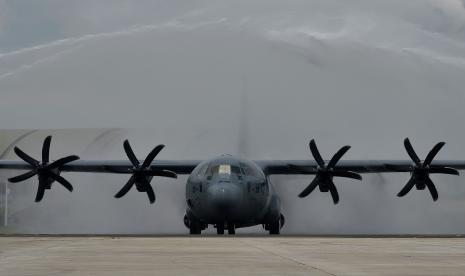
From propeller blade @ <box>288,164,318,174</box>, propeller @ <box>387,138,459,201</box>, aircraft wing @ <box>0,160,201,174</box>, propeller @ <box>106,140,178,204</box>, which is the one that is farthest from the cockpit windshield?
propeller @ <box>387,138,459,201</box>

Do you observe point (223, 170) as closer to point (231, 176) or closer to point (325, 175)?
point (231, 176)

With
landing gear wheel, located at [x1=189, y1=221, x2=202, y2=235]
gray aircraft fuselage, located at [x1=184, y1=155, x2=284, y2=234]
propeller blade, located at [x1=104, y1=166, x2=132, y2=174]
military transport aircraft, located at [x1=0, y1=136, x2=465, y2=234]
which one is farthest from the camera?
propeller blade, located at [x1=104, y1=166, x2=132, y2=174]

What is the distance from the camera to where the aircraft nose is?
3117 cm

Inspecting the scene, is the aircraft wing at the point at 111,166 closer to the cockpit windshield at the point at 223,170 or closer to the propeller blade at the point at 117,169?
the propeller blade at the point at 117,169

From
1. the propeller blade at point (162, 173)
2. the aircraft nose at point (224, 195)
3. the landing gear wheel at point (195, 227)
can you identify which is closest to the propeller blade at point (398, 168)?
the aircraft nose at point (224, 195)

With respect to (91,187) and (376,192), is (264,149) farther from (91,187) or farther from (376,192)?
(91,187)

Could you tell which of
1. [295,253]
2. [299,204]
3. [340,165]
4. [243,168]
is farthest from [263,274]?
[299,204]

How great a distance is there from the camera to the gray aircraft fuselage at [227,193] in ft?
103

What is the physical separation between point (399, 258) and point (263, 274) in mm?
3480

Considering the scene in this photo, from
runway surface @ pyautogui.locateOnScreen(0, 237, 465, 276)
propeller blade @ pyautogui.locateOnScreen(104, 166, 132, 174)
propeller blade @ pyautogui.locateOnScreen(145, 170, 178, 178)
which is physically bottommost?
runway surface @ pyautogui.locateOnScreen(0, 237, 465, 276)

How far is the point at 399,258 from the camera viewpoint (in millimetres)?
13672

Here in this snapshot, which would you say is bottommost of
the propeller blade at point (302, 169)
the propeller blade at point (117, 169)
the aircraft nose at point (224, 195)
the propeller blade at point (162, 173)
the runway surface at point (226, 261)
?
the runway surface at point (226, 261)

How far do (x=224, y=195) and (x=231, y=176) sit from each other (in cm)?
95

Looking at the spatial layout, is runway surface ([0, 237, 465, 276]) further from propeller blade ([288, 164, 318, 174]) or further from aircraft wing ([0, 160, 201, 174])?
aircraft wing ([0, 160, 201, 174])
